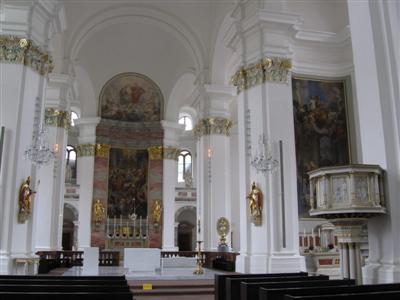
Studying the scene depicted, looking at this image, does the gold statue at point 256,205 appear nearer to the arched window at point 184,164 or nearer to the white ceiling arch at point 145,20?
the white ceiling arch at point 145,20

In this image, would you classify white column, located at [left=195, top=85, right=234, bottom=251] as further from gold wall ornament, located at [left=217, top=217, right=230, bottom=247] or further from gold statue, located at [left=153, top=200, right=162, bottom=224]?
gold statue, located at [left=153, top=200, right=162, bottom=224]

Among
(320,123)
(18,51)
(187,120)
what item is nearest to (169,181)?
(187,120)

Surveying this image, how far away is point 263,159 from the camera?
11352 mm

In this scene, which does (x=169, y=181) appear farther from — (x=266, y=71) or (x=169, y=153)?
(x=266, y=71)

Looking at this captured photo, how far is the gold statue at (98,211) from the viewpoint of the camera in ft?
75.0

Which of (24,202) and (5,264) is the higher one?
(24,202)

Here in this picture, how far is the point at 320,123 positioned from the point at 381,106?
753cm

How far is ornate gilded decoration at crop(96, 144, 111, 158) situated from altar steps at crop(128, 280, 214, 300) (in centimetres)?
1336

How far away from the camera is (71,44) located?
18219 millimetres

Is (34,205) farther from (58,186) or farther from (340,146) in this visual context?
(340,146)

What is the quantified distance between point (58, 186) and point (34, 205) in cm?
584

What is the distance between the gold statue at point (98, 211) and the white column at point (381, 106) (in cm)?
1795

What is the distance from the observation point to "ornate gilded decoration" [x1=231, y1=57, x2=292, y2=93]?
12789 mm

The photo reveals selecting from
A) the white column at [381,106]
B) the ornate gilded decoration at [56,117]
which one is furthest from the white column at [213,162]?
the white column at [381,106]
